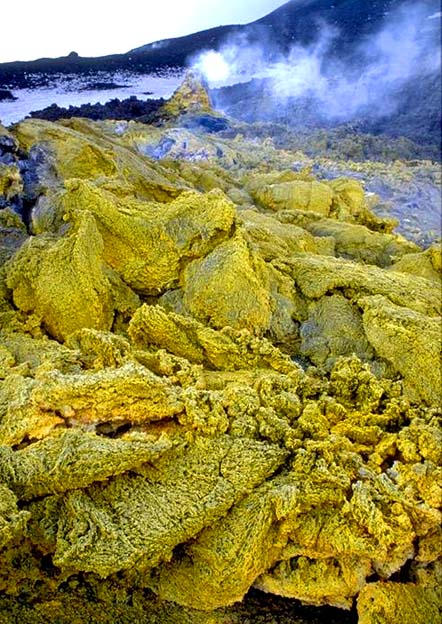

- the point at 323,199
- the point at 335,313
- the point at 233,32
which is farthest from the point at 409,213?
the point at 233,32

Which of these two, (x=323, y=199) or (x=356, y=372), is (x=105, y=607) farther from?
(x=323, y=199)

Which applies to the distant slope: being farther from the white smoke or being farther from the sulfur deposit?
the sulfur deposit

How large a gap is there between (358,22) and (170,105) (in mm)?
15775

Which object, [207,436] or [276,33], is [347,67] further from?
[207,436]

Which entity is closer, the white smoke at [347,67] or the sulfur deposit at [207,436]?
the sulfur deposit at [207,436]

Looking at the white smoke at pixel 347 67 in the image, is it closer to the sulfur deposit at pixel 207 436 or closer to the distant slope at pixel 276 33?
the distant slope at pixel 276 33

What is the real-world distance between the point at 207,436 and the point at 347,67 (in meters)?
24.7

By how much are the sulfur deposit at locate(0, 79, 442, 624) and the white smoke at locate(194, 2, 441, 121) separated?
1674cm

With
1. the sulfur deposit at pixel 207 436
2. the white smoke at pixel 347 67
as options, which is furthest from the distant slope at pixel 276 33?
the sulfur deposit at pixel 207 436

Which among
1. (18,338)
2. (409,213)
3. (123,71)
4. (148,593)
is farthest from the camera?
(123,71)

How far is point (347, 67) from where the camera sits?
23.7 metres

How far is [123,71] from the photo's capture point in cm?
1827

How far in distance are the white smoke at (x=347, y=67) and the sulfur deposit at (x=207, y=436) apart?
54.9ft

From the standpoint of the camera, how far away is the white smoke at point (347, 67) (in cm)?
1973
